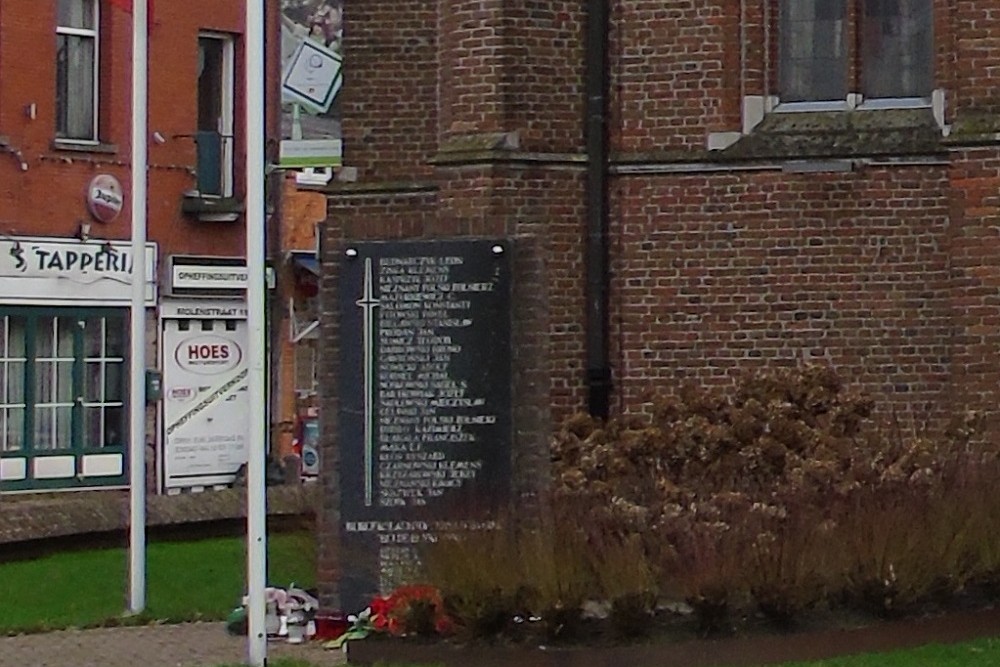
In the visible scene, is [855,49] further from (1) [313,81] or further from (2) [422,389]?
(1) [313,81]

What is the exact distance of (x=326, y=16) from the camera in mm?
23312

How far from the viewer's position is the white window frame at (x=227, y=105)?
32344 mm

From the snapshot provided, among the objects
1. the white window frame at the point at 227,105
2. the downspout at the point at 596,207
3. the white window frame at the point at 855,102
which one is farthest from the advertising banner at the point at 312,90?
the white window frame at the point at 227,105

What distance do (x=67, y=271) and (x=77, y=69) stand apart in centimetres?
286

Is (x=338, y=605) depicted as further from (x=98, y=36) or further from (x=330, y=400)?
(x=98, y=36)

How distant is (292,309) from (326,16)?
36.7 ft

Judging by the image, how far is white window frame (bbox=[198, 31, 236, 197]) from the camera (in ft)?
106

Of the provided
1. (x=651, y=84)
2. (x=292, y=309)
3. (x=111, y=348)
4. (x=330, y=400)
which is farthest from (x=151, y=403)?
(x=330, y=400)

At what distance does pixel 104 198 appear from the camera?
30031mm

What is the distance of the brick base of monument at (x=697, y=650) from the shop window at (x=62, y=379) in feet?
59.2

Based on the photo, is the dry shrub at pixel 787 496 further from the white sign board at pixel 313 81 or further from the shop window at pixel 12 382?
the shop window at pixel 12 382

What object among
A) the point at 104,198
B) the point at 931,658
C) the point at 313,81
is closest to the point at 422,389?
the point at 931,658

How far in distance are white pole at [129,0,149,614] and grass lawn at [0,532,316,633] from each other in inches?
15.0

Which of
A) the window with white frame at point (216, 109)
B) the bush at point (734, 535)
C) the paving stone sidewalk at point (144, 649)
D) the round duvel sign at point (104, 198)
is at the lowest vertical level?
the paving stone sidewalk at point (144, 649)
